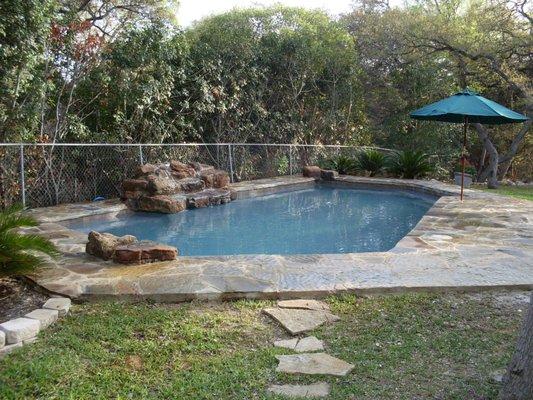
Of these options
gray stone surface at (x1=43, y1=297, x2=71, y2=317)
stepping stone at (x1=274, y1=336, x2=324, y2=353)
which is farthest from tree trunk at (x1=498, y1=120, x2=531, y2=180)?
gray stone surface at (x1=43, y1=297, x2=71, y2=317)

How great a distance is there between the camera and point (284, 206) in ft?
35.2

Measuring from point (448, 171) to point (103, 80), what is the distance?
12.0m

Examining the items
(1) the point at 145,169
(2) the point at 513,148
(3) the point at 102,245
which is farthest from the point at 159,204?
(2) the point at 513,148

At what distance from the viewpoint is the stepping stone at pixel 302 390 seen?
8.74 ft

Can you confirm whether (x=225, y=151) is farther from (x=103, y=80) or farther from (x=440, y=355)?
(x=440, y=355)

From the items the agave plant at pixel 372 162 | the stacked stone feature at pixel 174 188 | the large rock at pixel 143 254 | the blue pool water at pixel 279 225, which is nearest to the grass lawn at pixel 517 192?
the blue pool water at pixel 279 225

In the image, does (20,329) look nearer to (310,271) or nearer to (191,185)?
(310,271)

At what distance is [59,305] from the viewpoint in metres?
3.79

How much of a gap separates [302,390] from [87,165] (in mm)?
7756

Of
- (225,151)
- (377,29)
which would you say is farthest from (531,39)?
(225,151)

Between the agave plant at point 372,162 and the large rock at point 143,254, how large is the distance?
33.7 ft

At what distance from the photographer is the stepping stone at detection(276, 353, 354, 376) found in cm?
291

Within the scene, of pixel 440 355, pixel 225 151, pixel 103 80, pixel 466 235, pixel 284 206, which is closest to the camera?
pixel 440 355

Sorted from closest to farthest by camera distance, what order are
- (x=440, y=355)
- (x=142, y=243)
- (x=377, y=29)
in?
(x=440, y=355), (x=142, y=243), (x=377, y=29)
